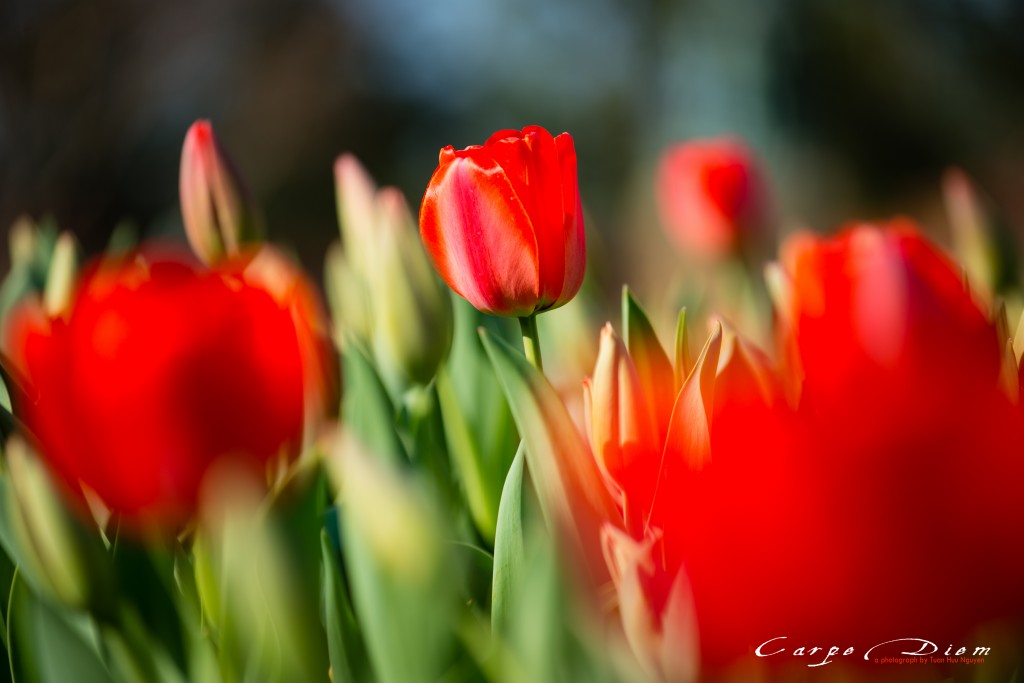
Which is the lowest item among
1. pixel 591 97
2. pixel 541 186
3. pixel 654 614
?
pixel 654 614

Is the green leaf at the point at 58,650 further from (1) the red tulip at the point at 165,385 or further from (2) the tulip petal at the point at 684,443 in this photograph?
(2) the tulip petal at the point at 684,443

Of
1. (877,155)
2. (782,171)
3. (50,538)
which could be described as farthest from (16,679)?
(877,155)

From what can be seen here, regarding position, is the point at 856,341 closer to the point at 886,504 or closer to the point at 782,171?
the point at 886,504

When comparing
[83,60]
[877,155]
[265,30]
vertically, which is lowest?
[877,155]

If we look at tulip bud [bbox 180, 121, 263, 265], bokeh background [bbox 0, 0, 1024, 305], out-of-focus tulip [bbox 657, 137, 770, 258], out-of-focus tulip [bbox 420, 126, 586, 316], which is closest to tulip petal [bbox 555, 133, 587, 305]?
out-of-focus tulip [bbox 420, 126, 586, 316]

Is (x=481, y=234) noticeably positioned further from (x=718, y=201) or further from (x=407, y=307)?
(x=718, y=201)

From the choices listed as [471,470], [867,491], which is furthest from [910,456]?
[471,470]
